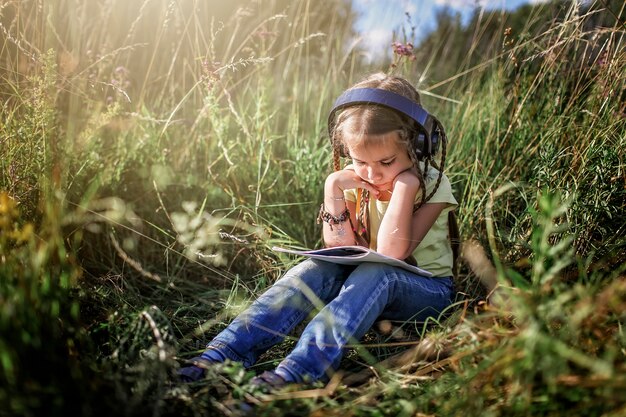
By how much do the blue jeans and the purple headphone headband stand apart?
1.86 ft

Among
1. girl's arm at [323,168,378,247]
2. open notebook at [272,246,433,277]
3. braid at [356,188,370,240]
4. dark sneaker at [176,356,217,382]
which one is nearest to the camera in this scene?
dark sneaker at [176,356,217,382]

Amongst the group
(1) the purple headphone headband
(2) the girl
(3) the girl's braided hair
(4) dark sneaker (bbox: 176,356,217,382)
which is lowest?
(4) dark sneaker (bbox: 176,356,217,382)

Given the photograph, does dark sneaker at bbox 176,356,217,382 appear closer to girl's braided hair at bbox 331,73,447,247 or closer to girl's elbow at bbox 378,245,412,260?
girl's elbow at bbox 378,245,412,260

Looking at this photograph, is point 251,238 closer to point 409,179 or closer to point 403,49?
point 409,179

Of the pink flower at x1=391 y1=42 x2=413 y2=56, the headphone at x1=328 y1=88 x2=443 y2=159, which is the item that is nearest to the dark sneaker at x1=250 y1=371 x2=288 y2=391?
the headphone at x1=328 y1=88 x2=443 y2=159

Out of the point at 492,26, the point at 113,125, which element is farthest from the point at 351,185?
the point at 492,26

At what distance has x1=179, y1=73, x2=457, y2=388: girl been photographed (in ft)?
5.95

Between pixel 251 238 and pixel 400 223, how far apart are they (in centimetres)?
83

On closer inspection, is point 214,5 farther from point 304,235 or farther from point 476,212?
point 476,212

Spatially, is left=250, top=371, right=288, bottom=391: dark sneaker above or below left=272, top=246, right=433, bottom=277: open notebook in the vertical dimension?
below

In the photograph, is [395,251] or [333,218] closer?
[395,251]

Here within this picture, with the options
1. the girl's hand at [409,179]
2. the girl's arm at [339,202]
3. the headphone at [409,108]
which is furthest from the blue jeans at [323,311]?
the headphone at [409,108]

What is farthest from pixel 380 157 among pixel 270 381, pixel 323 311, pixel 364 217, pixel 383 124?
pixel 270 381

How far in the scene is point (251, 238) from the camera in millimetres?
2639
